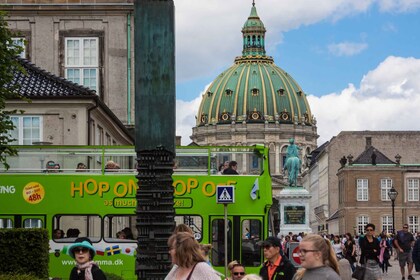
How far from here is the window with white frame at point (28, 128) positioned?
143 feet

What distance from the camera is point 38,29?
54.6 metres

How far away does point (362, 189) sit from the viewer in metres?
123

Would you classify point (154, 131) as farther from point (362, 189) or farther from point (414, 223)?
point (414, 223)

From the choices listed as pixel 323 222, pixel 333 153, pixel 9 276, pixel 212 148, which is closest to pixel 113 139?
pixel 212 148

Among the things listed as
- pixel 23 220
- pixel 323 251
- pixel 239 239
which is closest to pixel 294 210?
pixel 239 239

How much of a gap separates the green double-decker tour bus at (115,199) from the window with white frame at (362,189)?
9422cm

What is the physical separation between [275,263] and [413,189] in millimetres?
109847

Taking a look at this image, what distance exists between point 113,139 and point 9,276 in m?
36.5

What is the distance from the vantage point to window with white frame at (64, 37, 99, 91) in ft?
178

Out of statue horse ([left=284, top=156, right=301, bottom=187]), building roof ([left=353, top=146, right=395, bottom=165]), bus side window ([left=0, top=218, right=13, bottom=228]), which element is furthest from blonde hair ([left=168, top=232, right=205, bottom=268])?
building roof ([left=353, top=146, right=395, bottom=165])

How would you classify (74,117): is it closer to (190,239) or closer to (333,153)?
(190,239)

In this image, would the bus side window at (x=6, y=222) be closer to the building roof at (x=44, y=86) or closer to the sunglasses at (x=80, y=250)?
the building roof at (x=44, y=86)

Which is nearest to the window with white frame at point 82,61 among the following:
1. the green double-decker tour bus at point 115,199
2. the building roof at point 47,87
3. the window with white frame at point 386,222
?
the building roof at point 47,87

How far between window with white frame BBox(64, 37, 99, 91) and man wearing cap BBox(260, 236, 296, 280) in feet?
132
